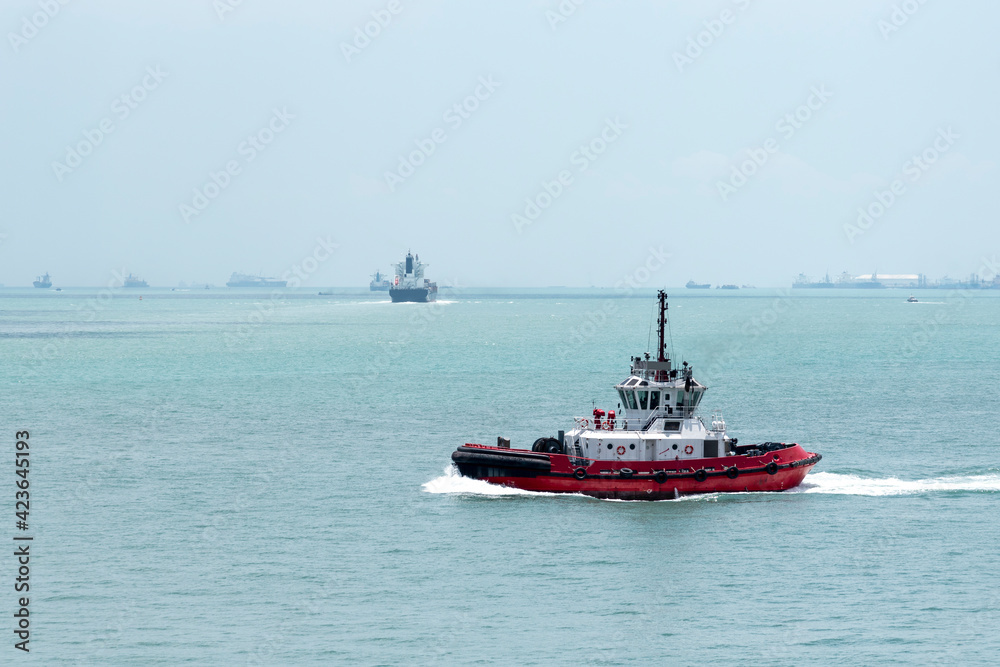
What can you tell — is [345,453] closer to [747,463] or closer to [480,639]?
[747,463]

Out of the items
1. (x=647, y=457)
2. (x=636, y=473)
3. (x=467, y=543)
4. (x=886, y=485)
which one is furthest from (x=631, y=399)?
(x=467, y=543)

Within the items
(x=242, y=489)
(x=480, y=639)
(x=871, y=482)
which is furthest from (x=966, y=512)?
(x=242, y=489)

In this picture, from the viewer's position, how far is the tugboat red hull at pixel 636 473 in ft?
160

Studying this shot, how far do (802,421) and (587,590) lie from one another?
126 feet

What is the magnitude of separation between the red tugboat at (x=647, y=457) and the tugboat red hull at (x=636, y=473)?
41mm

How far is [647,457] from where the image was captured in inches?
1959

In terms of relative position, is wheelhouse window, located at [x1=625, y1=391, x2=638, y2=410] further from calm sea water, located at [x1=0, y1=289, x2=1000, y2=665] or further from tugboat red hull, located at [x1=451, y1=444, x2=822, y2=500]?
calm sea water, located at [x1=0, y1=289, x2=1000, y2=665]

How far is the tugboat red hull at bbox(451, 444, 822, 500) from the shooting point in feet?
160

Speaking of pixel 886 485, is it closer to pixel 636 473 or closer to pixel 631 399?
pixel 636 473

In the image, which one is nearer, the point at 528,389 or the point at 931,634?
the point at 931,634

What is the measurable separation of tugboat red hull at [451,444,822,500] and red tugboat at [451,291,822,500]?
0.04 meters

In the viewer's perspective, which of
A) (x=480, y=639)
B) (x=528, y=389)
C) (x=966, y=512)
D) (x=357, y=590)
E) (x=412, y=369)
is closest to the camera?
(x=480, y=639)

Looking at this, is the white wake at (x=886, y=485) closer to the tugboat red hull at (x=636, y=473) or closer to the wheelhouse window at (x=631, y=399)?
the tugboat red hull at (x=636, y=473)

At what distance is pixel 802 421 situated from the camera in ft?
235
